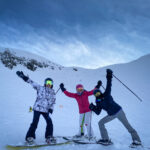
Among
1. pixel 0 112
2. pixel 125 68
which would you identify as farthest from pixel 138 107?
pixel 125 68

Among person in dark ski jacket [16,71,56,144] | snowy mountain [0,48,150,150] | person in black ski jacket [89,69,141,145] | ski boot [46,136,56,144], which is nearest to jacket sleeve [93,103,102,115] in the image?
person in black ski jacket [89,69,141,145]

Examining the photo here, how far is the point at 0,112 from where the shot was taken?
7.29 m

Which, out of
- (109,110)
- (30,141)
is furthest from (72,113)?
(30,141)

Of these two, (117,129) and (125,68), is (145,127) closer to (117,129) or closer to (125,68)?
(117,129)

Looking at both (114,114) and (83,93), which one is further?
(83,93)

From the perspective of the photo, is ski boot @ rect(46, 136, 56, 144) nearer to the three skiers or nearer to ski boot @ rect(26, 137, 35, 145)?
the three skiers

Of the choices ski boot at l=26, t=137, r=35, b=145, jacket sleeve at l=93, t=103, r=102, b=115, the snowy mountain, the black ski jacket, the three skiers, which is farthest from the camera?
the snowy mountain

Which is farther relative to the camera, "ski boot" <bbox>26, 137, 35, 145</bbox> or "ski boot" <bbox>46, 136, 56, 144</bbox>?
"ski boot" <bbox>46, 136, 56, 144</bbox>

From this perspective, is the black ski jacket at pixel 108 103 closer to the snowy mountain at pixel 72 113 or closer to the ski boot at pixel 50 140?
the snowy mountain at pixel 72 113

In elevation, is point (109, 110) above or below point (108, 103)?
below

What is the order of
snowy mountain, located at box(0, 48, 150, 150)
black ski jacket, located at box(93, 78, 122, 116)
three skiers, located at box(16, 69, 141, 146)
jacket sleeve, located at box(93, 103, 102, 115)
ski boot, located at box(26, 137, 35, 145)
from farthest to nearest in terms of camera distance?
1. snowy mountain, located at box(0, 48, 150, 150)
2. jacket sleeve, located at box(93, 103, 102, 115)
3. black ski jacket, located at box(93, 78, 122, 116)
4. three skiers, located at box(16, 69, 141, 146)
5. ski boot, located at box(26, 137, 35, 145)

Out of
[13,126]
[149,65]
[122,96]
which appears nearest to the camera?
[13,126]

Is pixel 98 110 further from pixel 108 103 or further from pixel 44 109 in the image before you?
pixel 44 109

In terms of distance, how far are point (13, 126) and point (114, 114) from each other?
3.96 m
